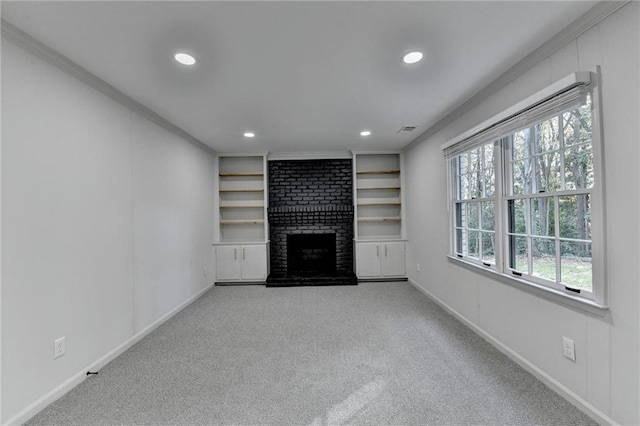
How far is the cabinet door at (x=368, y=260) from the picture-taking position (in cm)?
495

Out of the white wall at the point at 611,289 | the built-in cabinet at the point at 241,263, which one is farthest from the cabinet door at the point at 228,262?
the white wall at the point at 611,289

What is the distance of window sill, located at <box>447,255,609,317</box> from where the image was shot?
1573 mm

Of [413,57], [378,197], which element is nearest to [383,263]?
[378,197]

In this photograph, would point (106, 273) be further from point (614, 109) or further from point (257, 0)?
point (614, 109)

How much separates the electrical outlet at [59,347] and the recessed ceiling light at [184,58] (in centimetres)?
212

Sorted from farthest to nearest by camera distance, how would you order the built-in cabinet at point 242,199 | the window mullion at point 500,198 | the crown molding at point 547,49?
the built-in cabinet at point 242,199, the window mullion at point 500,198, the crown molding at point 547,49

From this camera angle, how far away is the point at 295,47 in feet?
6.00

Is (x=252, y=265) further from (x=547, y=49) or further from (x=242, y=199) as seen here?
(x=547, y=49)

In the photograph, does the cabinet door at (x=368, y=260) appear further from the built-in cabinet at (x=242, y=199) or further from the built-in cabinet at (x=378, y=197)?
the built-in cabinet at (x=242, y=199)

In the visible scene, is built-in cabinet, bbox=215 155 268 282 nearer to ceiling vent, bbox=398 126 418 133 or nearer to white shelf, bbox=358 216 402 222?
white shelf, bbox=358 216 402 222

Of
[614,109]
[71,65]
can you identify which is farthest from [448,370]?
[71,65]

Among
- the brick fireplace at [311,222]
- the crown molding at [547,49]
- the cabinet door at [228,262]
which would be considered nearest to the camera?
the crown molding at [547,49]

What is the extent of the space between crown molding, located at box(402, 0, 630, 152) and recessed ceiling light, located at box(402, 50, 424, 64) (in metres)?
0.79

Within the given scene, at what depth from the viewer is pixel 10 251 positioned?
5.21 ft
